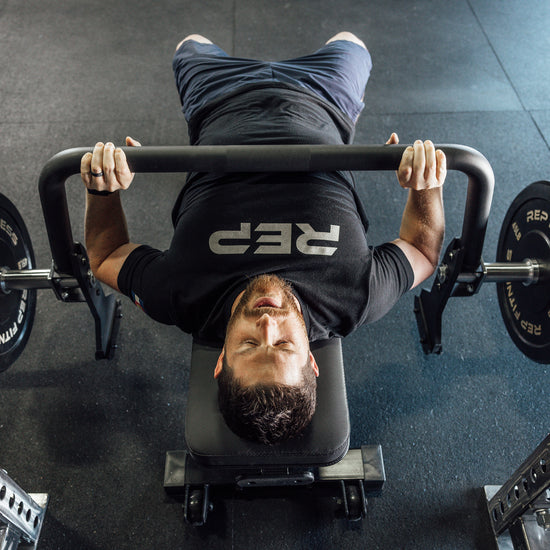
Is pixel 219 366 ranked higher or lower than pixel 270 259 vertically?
lower

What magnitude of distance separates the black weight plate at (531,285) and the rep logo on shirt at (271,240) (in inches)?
25.3

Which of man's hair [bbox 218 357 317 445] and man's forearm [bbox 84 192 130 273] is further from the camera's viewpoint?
man's forearm [bbox 84 192 130 273]

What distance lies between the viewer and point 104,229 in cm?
149

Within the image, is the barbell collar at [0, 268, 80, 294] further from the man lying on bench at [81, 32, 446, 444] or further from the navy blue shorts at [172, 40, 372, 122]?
the navy blue shorts at [172, 40, 372, 122]

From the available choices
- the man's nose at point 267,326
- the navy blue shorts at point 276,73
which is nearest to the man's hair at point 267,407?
the man's nose at point 267,326

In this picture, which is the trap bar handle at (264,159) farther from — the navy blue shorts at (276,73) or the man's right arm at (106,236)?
the navy blue shorts at (276,73)

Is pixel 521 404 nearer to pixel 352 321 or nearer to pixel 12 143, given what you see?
pixel 352 321

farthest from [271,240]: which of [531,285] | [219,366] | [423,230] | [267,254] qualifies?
[531,285]

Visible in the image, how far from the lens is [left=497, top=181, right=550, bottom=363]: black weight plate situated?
143cm

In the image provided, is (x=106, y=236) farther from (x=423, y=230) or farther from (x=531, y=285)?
(x=531, y=285)

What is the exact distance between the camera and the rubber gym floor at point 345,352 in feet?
5.06

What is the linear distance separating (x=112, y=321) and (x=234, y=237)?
789 millimetres

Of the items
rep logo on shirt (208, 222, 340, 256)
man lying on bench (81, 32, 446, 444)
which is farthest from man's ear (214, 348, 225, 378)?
rep logo on shirt (208, 222, 340, 256)

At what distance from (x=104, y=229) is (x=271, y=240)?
54cm
